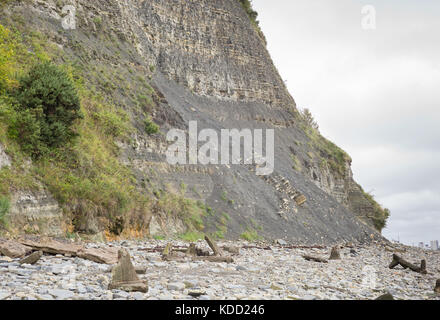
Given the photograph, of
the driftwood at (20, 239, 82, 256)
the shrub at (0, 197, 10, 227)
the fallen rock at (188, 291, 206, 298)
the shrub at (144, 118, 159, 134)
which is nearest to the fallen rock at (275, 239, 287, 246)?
the shrub at (144, 118, 159, 134)

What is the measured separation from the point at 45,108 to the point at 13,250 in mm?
7875

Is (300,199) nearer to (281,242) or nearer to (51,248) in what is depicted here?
(281,242)

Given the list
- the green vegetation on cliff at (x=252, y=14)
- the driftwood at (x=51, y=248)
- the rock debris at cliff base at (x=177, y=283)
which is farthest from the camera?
the green vegetation on cliff at (x=252, y=14)

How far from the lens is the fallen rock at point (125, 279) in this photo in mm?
6014

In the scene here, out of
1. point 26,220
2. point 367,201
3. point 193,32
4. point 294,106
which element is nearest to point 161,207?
point 26,220

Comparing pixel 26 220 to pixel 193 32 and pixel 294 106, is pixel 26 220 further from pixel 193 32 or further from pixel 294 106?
pixel 294 106

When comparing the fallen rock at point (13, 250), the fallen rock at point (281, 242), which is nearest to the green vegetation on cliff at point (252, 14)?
the fallen rock at point (281, 242)

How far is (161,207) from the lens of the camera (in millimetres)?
19781

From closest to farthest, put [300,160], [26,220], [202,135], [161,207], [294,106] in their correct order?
[26,220]
[161,207]
[202,135]
[300,160]
[294,106]

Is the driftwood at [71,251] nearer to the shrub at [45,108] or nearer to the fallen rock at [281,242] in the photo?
the shrub at [45,108]

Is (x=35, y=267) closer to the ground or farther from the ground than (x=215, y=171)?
closer to the ground

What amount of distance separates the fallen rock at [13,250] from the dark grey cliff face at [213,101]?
1026cm
